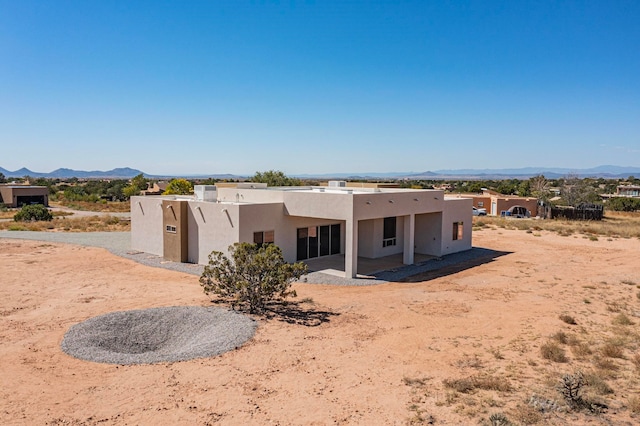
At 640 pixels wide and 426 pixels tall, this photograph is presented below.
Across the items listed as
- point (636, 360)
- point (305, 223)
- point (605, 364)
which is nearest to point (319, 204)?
point (305, 223)

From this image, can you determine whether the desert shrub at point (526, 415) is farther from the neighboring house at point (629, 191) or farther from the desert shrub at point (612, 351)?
the neighboring house at point (629, 191)

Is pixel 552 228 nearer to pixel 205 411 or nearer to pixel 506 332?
pixel 506 332

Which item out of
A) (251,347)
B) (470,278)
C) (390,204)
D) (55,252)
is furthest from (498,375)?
(55,252)

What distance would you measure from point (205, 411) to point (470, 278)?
15.5 metres

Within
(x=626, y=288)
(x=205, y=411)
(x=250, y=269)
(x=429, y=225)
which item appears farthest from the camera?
(x=429, y=225)

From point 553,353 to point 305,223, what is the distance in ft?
48.0

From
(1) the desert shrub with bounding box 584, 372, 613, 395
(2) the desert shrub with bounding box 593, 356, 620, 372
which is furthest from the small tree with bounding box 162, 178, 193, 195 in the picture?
(1) the desert shrub with bounding box 584, 372, 613, 395

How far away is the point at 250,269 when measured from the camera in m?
15.3

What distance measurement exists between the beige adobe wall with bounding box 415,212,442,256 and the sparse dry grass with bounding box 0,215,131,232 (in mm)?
26525

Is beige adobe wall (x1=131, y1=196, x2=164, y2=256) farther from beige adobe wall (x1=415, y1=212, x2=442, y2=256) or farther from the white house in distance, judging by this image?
beige adobe wall (x1=415, y1=212, x2=442, y2=256)

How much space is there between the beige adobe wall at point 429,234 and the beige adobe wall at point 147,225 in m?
15.0

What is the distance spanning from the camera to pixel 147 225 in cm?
2652

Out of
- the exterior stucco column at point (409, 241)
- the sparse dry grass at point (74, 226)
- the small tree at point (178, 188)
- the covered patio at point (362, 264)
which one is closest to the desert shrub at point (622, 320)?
the covered patio at point (362, 264)

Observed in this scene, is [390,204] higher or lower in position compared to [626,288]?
higher
